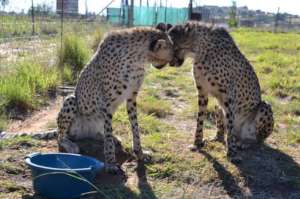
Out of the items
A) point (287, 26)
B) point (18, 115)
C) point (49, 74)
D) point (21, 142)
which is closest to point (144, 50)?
point (21, 142)

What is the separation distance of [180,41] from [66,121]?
3.99ft

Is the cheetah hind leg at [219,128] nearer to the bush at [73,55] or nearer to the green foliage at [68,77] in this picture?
the green foliage at [68,77]

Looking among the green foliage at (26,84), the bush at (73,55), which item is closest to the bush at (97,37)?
the bush at (73,55)

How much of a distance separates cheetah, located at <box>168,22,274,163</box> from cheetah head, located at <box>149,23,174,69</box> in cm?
9

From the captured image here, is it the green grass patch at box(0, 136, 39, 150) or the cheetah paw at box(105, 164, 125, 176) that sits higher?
the green grass patch at box(0, 136, 39, 150)

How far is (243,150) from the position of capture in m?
4.90

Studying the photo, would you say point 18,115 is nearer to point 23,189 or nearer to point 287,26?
point 23,189

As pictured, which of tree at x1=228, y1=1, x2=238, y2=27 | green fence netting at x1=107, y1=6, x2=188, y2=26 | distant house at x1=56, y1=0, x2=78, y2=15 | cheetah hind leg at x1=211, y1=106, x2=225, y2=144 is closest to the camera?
cheetah hind leg at x1=211, y1=106, x2=225, y2=144

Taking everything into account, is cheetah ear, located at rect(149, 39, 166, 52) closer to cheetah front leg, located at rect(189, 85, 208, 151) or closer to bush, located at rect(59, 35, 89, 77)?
cheetah front leg, located at rect(189, 85, 208, 151)

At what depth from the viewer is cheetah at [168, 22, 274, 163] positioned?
14.8 ft

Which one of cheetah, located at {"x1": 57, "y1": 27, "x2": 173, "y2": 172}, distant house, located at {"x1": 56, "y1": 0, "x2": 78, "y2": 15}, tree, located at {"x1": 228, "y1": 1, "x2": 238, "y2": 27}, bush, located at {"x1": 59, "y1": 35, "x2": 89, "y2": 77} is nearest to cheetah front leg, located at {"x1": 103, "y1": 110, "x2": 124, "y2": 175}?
cheetah, located at {"x1": 57, "y1": 27, "x2": 173, "y2": 172}

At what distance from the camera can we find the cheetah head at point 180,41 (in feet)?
14.5

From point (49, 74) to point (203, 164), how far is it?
3779 mm

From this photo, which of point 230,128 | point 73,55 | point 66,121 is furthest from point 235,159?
point 73,55
